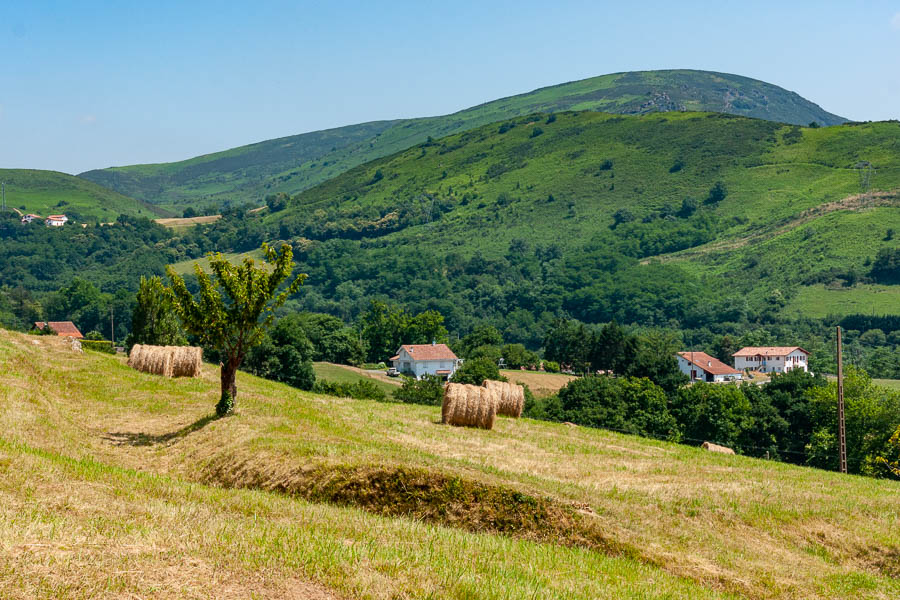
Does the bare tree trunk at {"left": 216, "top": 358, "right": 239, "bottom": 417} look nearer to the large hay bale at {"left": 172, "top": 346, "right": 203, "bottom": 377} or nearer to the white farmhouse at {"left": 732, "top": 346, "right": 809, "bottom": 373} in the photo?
the large hay bale at {"left": 172, "top": 346, "right": 203, "bottom": 377}

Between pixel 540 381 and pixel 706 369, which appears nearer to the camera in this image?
pixel 540 381

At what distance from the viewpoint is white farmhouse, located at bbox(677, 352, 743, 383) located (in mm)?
156875

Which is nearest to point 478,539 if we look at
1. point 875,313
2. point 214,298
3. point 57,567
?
point 57,567

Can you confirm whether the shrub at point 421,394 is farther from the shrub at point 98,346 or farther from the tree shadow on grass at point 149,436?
the tree shadow on grass at point 149,436

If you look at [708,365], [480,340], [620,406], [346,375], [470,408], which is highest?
[470,408]

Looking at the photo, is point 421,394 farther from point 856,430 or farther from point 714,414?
point 856,430

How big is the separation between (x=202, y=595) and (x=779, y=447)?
257 feet

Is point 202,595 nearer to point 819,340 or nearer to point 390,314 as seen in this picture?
point 390,314

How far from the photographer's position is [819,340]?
181m

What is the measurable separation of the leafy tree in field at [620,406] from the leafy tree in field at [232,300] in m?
53.8

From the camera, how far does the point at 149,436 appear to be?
27.8 meters

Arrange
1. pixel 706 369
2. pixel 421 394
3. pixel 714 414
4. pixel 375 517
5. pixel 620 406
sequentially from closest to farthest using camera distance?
pixel 375 517, pixel 714 414, pixel 620 406, pixel 421 394, pixel 706 369

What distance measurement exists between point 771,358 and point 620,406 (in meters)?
98.2

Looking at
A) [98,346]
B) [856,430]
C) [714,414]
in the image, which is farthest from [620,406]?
[98,346]
